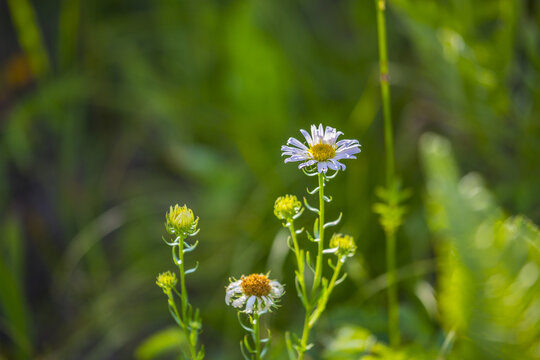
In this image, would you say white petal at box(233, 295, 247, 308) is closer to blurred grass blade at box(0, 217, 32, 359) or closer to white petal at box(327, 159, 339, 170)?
white petal at box(327, 159, 339, 170)

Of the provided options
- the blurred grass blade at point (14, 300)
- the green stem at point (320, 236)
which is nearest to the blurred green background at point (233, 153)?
the blurred grass blade at point (14, 300)

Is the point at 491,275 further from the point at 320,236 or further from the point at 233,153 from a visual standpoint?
the point at 233,153

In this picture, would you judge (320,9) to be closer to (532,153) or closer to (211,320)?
(532,153)

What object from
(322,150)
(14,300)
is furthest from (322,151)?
(14,300)

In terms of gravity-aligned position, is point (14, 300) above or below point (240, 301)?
above

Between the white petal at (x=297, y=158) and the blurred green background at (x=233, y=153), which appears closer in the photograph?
the white petal at (x=297, y=158)

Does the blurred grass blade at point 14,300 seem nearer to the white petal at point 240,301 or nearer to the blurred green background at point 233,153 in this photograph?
the blurred green background at point 233,153
